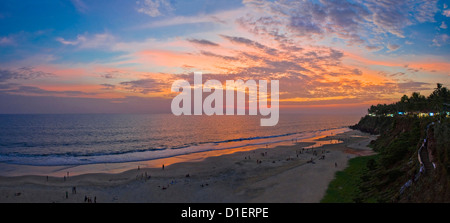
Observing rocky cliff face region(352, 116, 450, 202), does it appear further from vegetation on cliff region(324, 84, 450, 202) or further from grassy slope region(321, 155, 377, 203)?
grassy slope region(321, 155, 377, 203)

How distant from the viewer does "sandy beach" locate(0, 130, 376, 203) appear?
30422 mm

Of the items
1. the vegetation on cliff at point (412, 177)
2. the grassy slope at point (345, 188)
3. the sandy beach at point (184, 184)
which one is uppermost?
the vegetation on cliff at point (412, 177)

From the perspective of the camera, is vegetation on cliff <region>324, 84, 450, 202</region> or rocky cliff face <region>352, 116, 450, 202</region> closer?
rocky cliff face <region>352, 116, 450, 202</region>

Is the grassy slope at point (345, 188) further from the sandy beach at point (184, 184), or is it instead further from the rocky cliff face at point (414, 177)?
the sandy beach at point (184, 184)

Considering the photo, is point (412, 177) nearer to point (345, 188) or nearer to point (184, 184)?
point (345, 188)

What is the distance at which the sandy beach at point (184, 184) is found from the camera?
3042 cm

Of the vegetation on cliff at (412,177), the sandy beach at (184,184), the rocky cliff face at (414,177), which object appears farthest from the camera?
the sandy beach at (184,184)

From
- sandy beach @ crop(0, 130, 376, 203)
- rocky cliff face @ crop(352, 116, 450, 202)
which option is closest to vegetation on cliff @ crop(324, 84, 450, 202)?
rocky cliff face @ crop(352, 116, 450, 202)

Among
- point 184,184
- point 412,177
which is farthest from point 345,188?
point 184,184

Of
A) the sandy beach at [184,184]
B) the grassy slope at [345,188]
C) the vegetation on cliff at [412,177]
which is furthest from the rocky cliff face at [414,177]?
the sandy beach at [184,184]

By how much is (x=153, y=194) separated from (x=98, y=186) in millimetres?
10044

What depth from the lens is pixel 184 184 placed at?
119ft

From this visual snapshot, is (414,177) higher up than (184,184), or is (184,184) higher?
(414,177)
